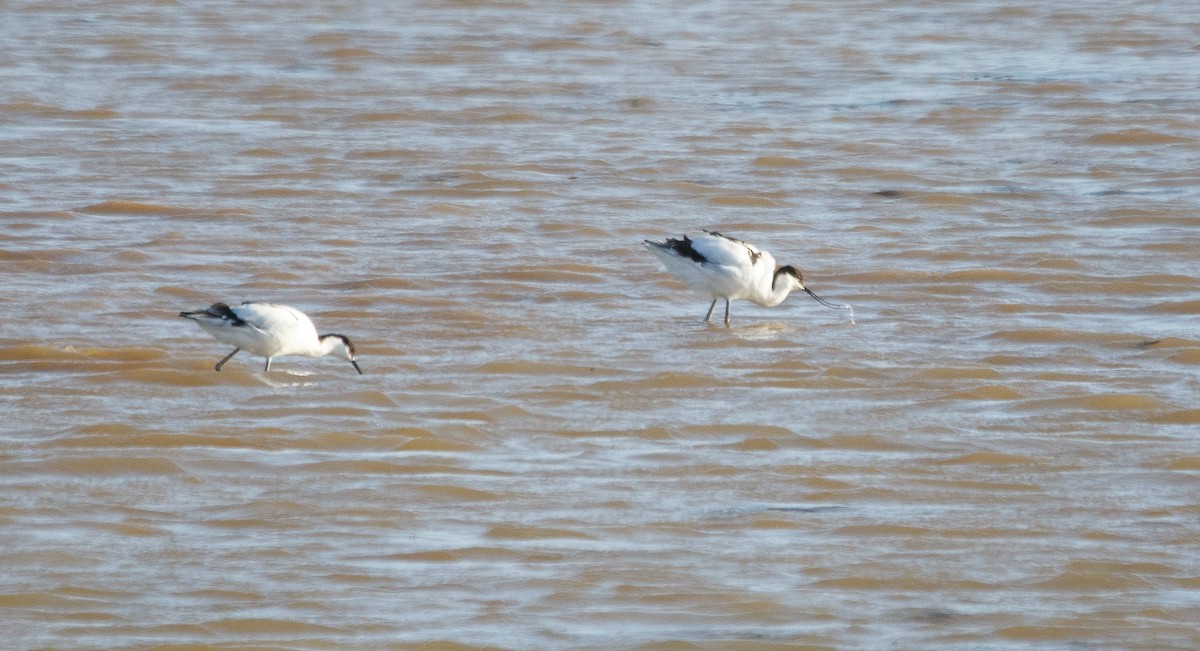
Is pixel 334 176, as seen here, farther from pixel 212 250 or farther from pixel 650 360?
pixel 650 360

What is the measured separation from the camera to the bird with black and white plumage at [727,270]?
1043cm

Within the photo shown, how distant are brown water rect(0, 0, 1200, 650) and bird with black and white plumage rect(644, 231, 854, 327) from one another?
0.18m

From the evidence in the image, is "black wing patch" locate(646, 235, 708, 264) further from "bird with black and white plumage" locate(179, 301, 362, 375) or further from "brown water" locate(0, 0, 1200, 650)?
"bird with black and white plumage" locate(179, 301, 362, 375)

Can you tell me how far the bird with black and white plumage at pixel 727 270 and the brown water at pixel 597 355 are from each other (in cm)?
18

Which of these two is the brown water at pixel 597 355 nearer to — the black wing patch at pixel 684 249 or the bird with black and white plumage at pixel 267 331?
the bird with black and white plumage at pixel 267 331

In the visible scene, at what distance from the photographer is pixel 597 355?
381 inches

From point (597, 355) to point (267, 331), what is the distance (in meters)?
1.65

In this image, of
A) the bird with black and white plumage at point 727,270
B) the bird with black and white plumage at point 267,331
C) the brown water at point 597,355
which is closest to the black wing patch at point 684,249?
the bird with black and white plumage at point 727,270

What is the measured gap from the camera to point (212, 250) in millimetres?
11875

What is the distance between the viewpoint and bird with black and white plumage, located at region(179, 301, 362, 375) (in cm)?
895

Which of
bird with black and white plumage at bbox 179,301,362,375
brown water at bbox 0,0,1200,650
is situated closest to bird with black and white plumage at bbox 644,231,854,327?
brown water at bbox 0,0,1200,650

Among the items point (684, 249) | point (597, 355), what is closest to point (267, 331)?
point (597, 355)

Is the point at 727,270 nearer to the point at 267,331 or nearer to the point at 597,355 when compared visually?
the point at 597,355

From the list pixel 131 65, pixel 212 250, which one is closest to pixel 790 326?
pixel 212 250
